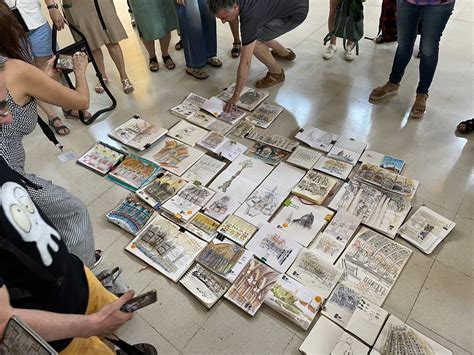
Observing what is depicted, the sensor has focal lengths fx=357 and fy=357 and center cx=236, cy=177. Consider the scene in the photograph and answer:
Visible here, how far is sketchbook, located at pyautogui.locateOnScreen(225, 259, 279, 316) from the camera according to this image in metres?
1.76

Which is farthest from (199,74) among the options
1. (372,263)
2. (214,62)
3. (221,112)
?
(372,263)

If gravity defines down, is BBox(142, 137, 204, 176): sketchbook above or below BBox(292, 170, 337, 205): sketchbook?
above

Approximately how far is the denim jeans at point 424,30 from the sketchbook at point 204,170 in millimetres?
1546

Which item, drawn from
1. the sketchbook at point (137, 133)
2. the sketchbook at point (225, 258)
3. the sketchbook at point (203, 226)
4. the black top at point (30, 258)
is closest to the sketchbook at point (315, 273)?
the sketchbook at point (225, 258)

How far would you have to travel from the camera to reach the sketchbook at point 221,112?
9.39ft

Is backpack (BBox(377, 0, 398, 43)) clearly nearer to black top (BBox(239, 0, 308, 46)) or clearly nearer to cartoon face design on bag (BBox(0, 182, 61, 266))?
black top (BBox(239, 0, 308, 46))

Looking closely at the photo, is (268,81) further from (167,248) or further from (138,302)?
(138,302)

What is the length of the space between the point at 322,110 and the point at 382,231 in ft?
4.01

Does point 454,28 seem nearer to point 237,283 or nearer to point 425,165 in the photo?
point 425,165

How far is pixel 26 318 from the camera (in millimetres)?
843

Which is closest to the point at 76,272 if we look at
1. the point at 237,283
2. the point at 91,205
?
the point at 237,283

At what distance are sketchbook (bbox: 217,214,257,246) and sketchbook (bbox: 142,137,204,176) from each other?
558 millimetres

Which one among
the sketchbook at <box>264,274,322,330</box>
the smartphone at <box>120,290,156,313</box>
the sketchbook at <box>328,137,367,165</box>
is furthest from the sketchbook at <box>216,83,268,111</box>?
the smartphone at <box>120,290,156,313</box>

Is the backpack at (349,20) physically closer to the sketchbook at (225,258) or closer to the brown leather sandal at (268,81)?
the brown leather sandal at (268,81)
